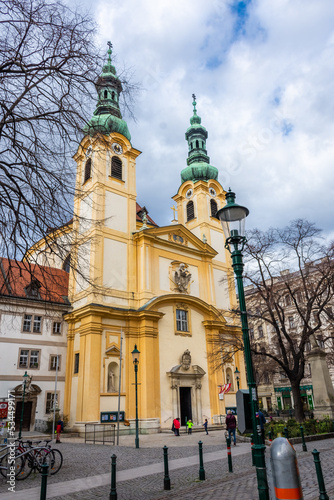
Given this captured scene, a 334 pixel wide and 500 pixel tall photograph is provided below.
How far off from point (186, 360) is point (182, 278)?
6495 mm

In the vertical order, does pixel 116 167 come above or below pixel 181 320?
above

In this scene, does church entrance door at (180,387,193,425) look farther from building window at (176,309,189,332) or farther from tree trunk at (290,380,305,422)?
tree trunk at (290,380,305,422)

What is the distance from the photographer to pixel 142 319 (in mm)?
27141

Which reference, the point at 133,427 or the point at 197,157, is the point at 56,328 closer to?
the point at 133,427

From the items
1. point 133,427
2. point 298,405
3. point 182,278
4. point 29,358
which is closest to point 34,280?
point 298,405

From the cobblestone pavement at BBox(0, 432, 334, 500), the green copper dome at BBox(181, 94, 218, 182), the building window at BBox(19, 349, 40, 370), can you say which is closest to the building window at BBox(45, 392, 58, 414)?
the building window at BBox(19, 349, 40, 370)

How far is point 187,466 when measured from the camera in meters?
11.1

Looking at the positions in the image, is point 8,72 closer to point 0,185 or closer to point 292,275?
point 0,185

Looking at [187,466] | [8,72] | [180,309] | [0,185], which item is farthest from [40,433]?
[8,72]

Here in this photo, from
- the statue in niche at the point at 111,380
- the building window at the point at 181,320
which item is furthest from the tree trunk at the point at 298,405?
the statue in niche at the point at 111,380

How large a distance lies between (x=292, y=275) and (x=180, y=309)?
10.3 metres

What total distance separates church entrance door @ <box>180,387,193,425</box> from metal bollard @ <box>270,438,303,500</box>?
24.1m

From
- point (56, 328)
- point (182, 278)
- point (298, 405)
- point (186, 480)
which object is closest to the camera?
point (186, 480)

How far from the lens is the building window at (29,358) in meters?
25.2
